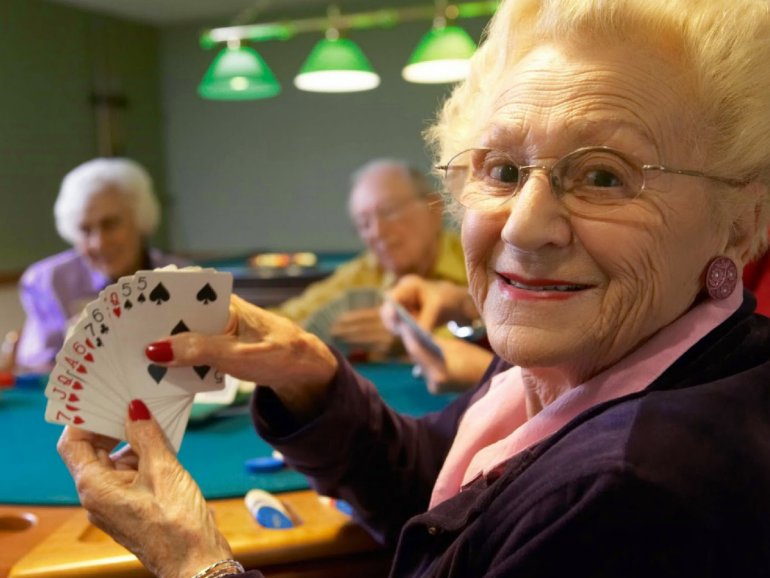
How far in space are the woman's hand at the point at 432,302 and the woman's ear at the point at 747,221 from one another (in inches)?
73.5

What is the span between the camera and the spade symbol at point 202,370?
137cm

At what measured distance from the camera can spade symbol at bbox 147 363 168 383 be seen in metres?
1.32

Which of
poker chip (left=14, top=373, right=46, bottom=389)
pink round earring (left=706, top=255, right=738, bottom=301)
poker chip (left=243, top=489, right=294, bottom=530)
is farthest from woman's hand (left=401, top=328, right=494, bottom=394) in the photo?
poker chip (left=14, top=373, right=46, bottom=389)

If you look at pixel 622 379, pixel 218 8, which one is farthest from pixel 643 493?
pixel 218 8

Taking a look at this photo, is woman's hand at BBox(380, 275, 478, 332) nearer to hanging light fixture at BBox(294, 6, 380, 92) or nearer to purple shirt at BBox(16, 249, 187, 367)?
hanging light fixture at BBox(294, 6, 380, 92)

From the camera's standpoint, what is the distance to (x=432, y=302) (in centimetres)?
297

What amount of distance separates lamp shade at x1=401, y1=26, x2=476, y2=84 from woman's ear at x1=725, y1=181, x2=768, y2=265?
244 centimetres

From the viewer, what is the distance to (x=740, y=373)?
0.98 metres

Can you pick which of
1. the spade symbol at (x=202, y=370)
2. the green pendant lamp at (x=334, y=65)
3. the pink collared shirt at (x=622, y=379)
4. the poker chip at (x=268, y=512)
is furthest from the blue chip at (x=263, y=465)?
the green pendant lamp at (x=334, y=65)

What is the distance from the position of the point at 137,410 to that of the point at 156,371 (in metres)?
0.07

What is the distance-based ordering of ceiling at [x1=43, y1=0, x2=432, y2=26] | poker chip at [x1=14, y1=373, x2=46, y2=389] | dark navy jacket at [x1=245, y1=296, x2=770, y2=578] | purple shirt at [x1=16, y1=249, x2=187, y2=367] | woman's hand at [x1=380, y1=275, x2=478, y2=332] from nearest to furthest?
dark navy jacket at [x1=245, y1=296, x2=770, y2=578], poker chip at [x1=14, y1=373, x2=46, y2=389], woman's hand at [x1=380, y1=275, x2=478, y2=332], purple shirt at [x1=16, y1=249, x2=187, y2=367], ceiling at [x1=43, y1=0, x2=432, y2=26]

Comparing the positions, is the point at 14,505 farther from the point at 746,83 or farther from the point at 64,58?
the point at 64,58

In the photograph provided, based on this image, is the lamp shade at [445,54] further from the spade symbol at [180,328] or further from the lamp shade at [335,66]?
the spade symbol at [180,328]

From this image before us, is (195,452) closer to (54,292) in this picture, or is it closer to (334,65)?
(334,65)
